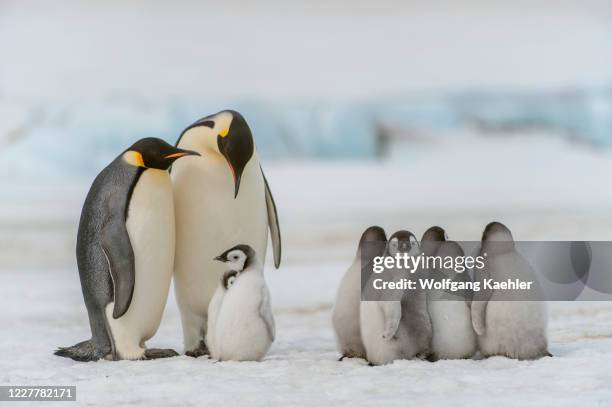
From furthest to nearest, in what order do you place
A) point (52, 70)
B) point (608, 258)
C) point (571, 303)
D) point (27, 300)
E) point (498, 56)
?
point (498, 56) → point (52, 70) → point (608, 258) → point (27, 300) → point (571, 303)

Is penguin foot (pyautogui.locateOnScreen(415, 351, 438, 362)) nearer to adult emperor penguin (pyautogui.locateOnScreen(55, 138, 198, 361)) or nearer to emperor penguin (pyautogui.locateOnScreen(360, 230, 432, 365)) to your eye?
emperor penguin (pyautogui.locateOnScreen(360, 230, 432, 365))

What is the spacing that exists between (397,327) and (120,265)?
1.98 feet

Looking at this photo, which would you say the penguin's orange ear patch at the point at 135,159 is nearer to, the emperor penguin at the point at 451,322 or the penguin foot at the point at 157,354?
the penguin foot at the point at 157,354

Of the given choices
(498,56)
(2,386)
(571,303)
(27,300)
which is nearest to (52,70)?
(498,56)

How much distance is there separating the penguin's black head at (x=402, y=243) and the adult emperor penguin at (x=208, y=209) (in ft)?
1.21

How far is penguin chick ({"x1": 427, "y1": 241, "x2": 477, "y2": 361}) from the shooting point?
186cm

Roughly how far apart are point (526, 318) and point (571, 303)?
142 cm

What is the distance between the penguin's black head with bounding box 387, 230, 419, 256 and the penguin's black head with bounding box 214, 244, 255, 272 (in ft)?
1.00

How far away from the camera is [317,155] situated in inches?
262

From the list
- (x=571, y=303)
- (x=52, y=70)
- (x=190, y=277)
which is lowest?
(x=571, y=303)

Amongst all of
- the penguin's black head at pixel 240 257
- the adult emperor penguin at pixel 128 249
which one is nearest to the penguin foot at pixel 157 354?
the adult emperor penguin at pixel 128 249

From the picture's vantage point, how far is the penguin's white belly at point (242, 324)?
6.10 feet

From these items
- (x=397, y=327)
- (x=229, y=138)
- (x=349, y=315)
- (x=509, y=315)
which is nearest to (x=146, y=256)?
(x=229, y=138)

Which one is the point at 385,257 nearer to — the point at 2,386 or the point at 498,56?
the point at 2,386
